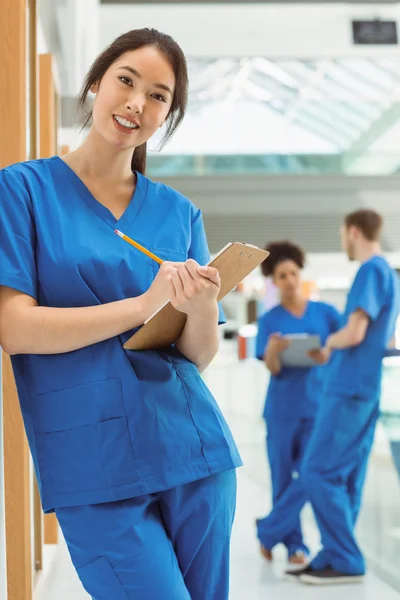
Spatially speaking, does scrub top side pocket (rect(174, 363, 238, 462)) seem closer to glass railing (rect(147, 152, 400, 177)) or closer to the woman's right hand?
the woman's right hand

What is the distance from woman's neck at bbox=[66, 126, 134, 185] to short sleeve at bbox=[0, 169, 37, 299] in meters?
0.13

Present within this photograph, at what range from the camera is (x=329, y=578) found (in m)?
3.56

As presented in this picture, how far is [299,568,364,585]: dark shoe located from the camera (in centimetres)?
354

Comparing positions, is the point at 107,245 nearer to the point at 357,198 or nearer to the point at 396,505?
the point at 396,505

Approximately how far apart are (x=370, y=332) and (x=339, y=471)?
0.60m

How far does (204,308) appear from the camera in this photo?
1.23 m

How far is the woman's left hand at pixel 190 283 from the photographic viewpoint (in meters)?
1.16

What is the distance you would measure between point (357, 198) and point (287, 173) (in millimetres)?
1210

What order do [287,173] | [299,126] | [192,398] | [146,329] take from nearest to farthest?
[146,329], [192,398], [287,173], [299,126]

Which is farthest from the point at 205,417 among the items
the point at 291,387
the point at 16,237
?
the point at 291,387

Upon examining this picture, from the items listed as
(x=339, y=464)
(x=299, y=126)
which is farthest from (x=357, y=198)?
(x=339, y=464)

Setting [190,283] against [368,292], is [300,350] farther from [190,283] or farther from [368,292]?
[190,283]

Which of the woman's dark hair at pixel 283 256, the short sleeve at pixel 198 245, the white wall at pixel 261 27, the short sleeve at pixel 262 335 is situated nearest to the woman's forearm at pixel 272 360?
the short sleeve at pixel 262 335

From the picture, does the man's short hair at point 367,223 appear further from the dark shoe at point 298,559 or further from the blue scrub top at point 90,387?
the blue scrub top at point 90,387
